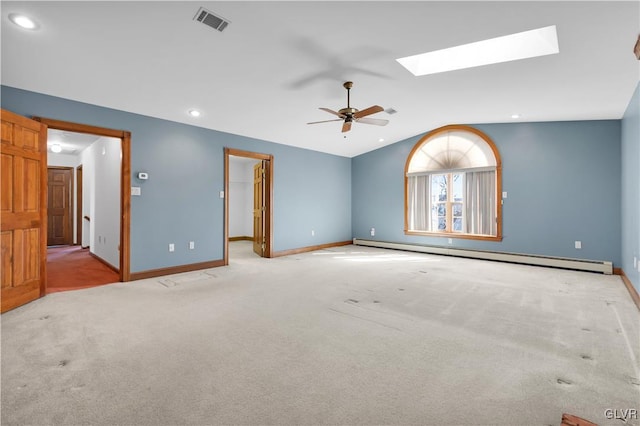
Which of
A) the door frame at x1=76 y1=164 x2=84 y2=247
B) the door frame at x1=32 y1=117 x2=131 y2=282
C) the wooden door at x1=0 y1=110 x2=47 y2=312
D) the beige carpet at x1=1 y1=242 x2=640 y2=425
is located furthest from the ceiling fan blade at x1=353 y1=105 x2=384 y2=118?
the door frame at x1=76 y1=164 x2=84 y2=247

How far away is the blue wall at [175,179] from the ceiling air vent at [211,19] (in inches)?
97.6

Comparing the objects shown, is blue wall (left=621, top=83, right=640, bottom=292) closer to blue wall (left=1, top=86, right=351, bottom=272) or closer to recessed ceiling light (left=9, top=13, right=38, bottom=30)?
blue wall (left=1, top=86, right=351, bottom=272)

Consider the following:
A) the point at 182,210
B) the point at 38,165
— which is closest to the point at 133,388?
the point at 38,165

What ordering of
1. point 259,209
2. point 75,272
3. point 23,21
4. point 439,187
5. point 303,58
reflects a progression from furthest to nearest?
1. point 439,187
2. point 259,209
3. point 75,272
4. point 303,58
5. point 23,21

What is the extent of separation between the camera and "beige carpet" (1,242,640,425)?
1.67 metres

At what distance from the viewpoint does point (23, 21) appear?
2.56m

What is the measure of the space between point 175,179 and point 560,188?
22.7 ft

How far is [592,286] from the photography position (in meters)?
4.30

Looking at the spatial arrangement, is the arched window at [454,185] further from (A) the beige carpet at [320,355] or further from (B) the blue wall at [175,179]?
(B) the blue wall at [175,179]

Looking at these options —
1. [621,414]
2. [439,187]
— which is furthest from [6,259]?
[439,187]

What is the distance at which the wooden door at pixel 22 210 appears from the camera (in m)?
3.13

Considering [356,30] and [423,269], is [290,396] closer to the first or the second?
[356,30]

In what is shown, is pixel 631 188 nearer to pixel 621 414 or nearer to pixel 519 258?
pixel 519 258

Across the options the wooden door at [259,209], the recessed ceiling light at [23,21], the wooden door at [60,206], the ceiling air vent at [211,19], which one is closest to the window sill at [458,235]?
the wooden door at [259,209]
